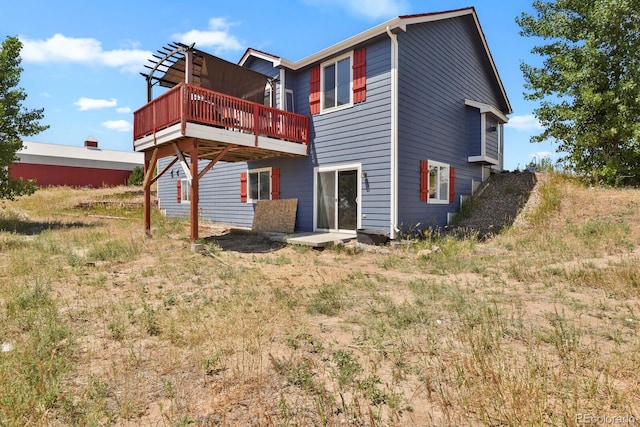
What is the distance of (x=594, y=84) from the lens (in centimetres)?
1318

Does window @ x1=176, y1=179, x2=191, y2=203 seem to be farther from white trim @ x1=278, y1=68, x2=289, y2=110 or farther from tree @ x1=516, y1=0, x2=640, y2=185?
tree @ x1=516, y1=0, x2=640, y2=185

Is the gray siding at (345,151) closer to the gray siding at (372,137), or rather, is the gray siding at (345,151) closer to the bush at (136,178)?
the gray siding at (372,137)

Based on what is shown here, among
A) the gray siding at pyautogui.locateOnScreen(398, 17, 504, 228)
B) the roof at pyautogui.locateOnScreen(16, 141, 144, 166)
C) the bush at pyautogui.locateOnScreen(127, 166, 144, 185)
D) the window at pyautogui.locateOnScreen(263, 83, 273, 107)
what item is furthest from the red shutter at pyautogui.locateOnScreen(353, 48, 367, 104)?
the roof at pyautogui.locateOnScreen(16, 141, 144, 166)

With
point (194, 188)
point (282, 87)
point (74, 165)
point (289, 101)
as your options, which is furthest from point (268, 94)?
point (74, 165)

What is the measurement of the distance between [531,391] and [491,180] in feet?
47.2

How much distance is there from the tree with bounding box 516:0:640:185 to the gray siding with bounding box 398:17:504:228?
3098 mm

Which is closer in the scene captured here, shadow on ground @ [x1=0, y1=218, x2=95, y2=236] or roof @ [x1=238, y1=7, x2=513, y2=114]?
roof @ [x1=238, y1=7, x2=513, y2=114]

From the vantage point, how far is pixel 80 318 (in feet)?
13.5

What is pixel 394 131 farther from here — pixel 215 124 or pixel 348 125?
pixel 215 124

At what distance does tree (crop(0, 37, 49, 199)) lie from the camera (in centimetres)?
1191

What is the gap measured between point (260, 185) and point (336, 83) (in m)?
5.19


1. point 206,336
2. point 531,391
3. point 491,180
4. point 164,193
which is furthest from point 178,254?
point 491,180

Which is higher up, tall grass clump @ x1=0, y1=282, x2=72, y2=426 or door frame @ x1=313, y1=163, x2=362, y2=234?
door frame @ x1=313, y1=163, x2=362, y2=234

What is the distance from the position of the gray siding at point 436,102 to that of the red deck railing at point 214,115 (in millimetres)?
3727
